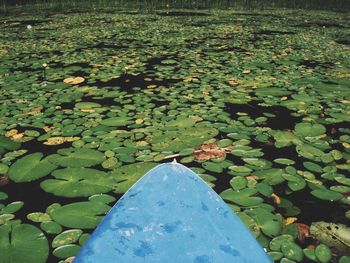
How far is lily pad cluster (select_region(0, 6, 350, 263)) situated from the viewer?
1.34m

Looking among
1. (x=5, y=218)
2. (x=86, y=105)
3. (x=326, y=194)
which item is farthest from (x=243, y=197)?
(x=86, y=105)

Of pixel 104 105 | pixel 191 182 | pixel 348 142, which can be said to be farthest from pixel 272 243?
pixel 104 105

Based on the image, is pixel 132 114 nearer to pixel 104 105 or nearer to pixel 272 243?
pixel 104 105

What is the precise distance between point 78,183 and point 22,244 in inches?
15.7

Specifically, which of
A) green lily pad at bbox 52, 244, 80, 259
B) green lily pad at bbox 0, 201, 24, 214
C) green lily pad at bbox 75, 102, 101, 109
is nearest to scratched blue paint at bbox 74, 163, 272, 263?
green lily pad at bbox 52, 244, 80, 259

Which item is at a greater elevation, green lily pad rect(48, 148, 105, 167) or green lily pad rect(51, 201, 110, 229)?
green lily pad rect(48, 148, 105, 167)

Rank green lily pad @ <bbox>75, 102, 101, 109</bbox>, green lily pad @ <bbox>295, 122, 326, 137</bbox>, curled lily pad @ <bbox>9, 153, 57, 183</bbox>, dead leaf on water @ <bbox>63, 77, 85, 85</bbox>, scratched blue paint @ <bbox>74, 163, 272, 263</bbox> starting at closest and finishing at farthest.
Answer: scratched blue paint @ <bbox>74, 163, 272, 263</bbox>, curled lily pad @ <bbox>9, 153, 57, 183</bbox>, green lily pad @ <bbox>295, 122, 326, 137</bbox>, green lily pad @ <bbox>75, 102, 101, 109</bbox>, dead leaf on water @ <bbox>63, 77, 85, 85</bbox>

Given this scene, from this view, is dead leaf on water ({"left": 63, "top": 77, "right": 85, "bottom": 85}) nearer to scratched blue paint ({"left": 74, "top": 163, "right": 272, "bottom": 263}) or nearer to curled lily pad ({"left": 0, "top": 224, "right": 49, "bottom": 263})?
curled lily pad ({"left": 0, "top": 224, "right": 49, "bottom": 263})

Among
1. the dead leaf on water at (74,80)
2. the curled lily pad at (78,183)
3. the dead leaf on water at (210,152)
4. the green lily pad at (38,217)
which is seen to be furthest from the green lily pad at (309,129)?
the dead leaf on water at (74,80)

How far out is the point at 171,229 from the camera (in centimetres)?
96

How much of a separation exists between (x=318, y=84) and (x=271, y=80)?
0.40 meters

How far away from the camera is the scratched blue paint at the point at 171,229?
889 millimetres

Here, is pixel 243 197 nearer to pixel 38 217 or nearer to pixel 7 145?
pixel 38 217

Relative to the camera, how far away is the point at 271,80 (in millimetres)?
3051
